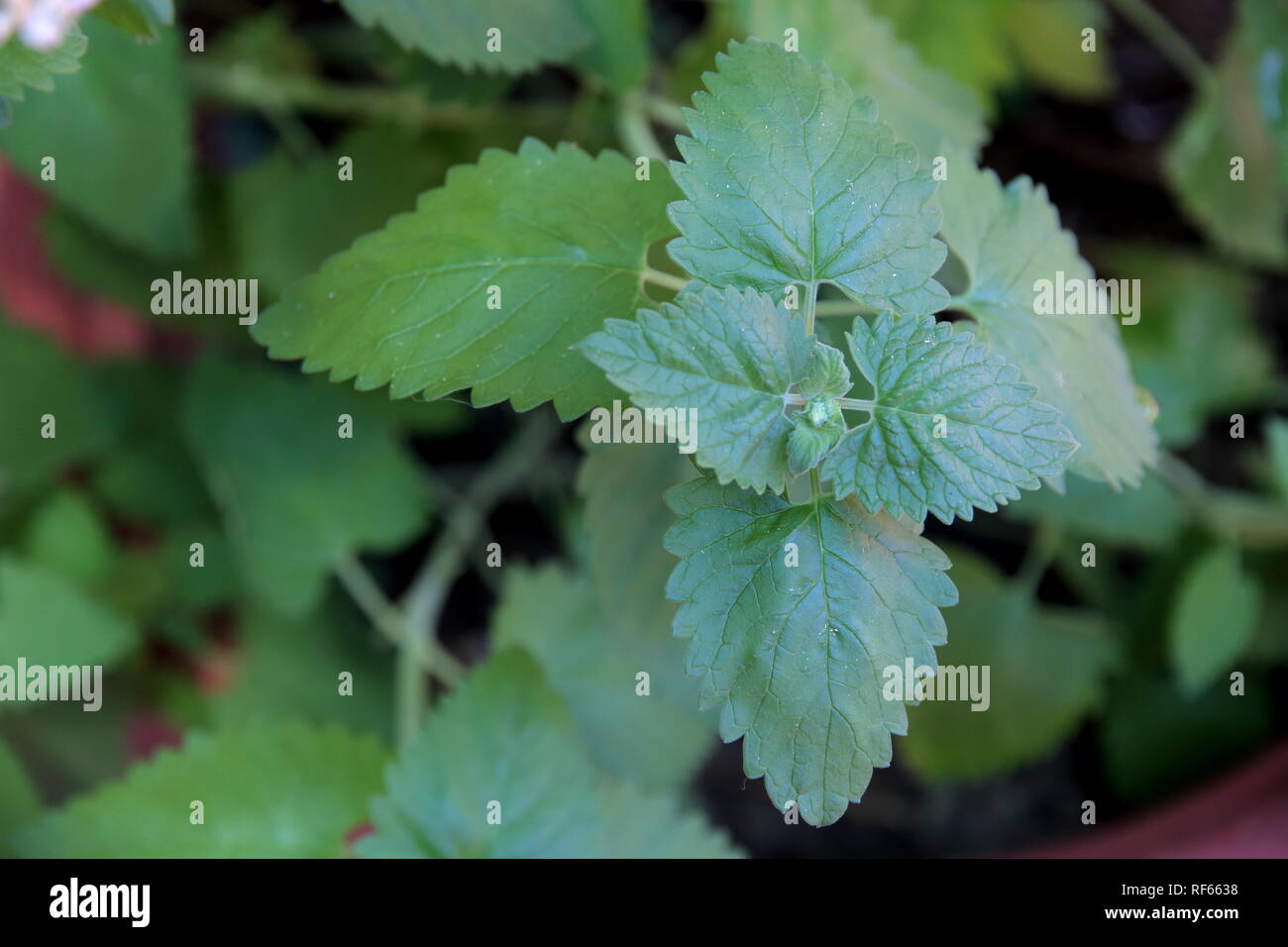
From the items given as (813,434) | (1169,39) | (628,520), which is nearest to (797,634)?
(813,434)

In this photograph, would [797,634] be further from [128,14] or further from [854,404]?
[128,14]

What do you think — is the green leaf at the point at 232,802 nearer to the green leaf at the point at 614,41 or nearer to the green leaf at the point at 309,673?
the green leaf at the point at 309,673

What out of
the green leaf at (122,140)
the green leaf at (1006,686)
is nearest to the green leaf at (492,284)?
the green leaf at (122,140)

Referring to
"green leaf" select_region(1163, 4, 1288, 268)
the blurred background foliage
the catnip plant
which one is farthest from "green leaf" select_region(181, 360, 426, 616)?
"green leaf" select_region(1163, 4, 1288, 268)
